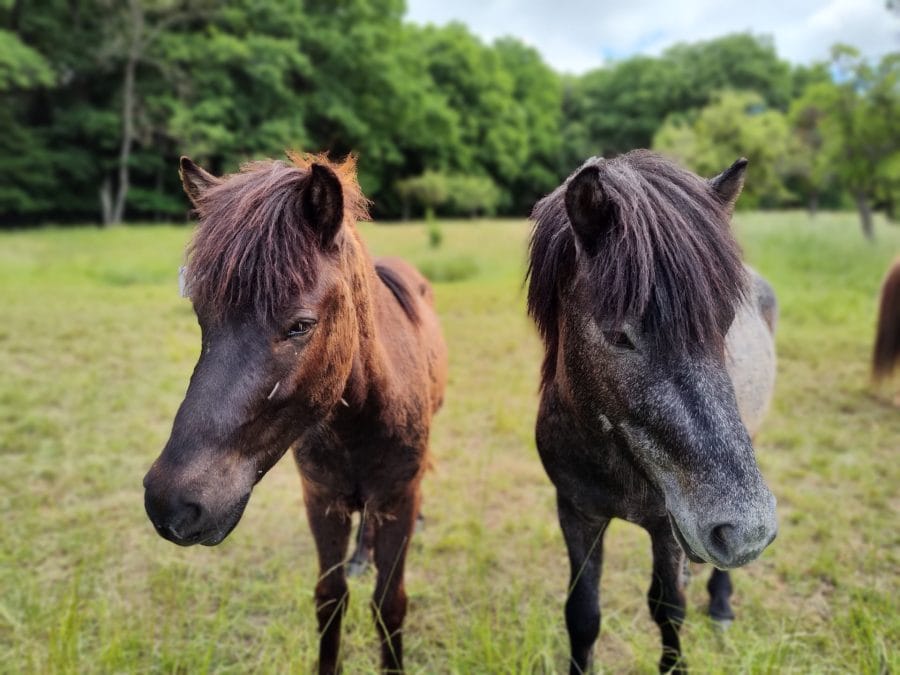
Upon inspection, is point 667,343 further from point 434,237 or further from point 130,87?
point 130,87

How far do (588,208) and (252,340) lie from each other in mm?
1078

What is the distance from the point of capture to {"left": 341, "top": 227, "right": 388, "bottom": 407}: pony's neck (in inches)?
77.2

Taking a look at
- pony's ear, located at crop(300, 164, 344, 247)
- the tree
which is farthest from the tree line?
pony's ear, located at crop(300, 164, 344, 247)

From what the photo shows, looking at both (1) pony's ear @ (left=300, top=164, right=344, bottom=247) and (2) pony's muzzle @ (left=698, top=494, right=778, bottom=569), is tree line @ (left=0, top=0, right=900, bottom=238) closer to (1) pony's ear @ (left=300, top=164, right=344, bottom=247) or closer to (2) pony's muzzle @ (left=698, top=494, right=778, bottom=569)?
(1) pony's ear @ (left=300, top=164, right=344, bottom=247)

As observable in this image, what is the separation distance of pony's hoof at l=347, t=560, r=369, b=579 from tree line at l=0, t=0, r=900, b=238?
13.4 metres

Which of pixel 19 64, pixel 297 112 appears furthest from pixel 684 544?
pixel 297 112

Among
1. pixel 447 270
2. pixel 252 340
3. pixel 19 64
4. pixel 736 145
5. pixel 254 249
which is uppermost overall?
pixel 736 145

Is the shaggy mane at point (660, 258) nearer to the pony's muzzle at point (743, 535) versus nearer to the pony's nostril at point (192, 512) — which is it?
the pony's muzzle at point (743, 535)

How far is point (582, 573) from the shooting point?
7.52 ft

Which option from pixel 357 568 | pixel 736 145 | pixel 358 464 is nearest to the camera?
pixel 358 464

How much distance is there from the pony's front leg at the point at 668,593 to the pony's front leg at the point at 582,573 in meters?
0.24

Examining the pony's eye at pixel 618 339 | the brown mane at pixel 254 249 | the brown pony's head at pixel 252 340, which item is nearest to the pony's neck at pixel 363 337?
the brown pony's head at pixel 252 340

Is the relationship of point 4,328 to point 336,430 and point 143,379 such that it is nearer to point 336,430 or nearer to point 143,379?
point 143,379

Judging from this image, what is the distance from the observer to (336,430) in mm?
2166
